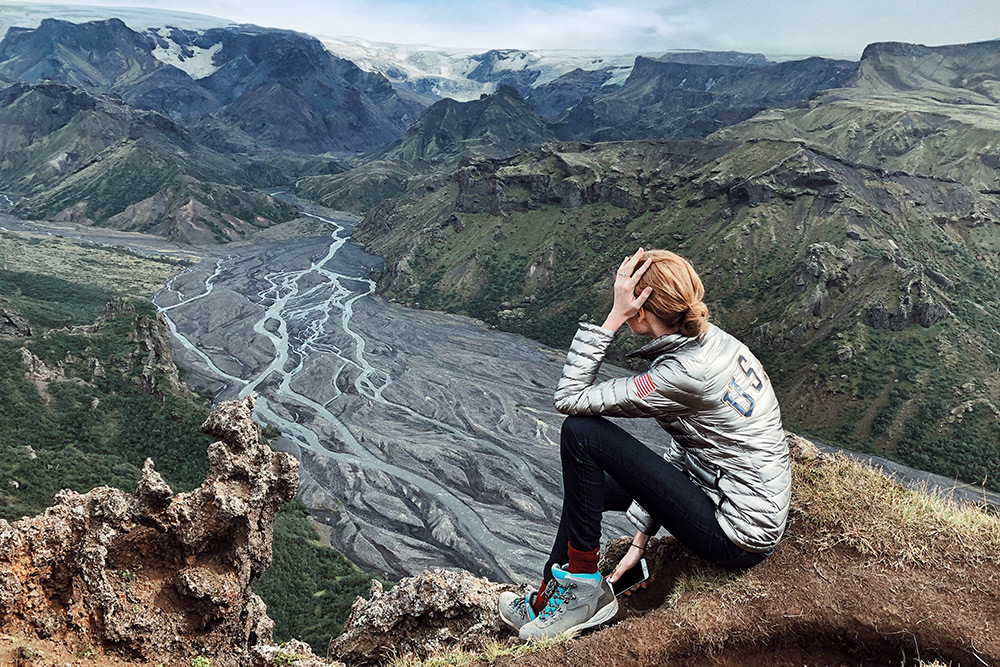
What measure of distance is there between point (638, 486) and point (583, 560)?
109 cm

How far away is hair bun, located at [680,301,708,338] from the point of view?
5332 mm

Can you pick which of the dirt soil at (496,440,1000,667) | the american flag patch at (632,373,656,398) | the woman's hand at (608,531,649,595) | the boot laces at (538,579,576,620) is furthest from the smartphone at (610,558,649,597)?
the american flag patch at (632,373,656,398)

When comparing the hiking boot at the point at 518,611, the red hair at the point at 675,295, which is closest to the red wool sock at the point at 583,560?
the hiking boot at the point at 518,611

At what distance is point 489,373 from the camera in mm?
88812

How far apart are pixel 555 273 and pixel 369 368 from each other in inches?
1888

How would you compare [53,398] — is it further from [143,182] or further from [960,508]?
[143,182]

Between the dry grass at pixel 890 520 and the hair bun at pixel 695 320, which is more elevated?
the hair bun at pixel 695 320

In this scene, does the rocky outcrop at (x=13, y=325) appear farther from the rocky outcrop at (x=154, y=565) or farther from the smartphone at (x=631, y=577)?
the smartphone at (x=631, y=577)

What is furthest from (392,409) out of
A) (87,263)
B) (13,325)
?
(87,263)

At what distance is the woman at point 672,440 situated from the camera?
5.38m

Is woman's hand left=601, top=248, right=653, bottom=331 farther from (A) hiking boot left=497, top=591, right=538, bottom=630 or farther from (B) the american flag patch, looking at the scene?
(A) hiking boot left=497, top=591, right=538, bottom=630

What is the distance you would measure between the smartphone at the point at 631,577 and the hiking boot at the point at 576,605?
Result: 0.56 m

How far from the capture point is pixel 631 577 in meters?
6.87

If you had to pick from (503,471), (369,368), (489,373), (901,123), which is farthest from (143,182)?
(901,123)
